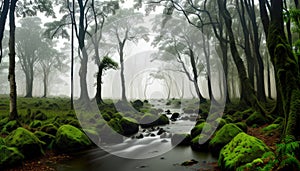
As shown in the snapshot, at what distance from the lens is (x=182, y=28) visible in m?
32.9

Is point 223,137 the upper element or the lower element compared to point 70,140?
upper

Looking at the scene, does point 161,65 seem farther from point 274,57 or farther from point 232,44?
point 274,57

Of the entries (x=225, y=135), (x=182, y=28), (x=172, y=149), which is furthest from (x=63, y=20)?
(x=225, y=135)

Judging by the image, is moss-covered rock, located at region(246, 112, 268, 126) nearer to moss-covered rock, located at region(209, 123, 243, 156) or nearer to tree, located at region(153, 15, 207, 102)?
moss-covered rock, located at region(209, 123, 243, 156)

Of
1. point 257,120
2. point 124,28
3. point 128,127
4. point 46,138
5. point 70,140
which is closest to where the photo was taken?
point 70,140

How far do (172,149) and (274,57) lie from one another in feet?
17.8

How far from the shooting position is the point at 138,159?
8633 mm

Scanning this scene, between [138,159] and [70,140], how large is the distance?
10.1ft

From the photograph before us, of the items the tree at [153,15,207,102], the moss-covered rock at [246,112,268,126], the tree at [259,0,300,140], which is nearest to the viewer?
the tree at [259,0,300,140]

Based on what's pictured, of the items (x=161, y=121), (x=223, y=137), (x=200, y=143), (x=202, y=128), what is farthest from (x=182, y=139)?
(x=161, y=121)

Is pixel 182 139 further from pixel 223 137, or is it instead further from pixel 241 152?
Answer: pixel 241 152

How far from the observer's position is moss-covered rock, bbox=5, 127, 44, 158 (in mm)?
7750

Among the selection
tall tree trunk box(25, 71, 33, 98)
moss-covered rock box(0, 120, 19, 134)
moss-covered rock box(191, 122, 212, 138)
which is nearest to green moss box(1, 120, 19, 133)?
moss-covered rock box(0, 120, 19, 134)

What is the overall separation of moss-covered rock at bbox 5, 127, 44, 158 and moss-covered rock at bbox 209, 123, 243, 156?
656cm
